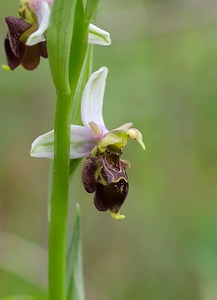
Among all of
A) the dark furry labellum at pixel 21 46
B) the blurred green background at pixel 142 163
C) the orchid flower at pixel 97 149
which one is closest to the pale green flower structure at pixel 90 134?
the orchid flower at pixel 97 149

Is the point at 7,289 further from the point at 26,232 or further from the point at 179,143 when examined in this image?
the point at 179,143

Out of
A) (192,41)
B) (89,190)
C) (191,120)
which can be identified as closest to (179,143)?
(191,120)

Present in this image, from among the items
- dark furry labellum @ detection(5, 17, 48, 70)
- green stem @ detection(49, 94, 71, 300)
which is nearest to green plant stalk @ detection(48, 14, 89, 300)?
green stem @ detection(49, 94, 71, 300)

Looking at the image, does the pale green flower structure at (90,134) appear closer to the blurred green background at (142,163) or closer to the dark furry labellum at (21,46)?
the dark furry labellum at (21,46)

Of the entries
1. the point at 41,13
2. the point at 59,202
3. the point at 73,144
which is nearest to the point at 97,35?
the point at 41,13

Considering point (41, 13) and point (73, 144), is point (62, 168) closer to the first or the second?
point (73, 144)

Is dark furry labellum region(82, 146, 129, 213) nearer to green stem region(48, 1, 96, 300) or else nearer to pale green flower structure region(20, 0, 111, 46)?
green stem region(48, 1, 96, 300)
